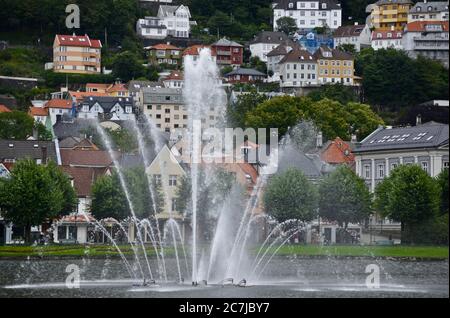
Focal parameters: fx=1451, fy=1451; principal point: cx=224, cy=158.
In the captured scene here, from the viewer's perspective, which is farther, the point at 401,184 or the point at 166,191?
the point at 166,191

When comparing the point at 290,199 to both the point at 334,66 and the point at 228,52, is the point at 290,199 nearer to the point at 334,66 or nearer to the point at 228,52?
the point at 334,66

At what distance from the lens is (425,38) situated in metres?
164

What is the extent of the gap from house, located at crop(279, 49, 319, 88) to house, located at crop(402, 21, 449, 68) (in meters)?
11.5

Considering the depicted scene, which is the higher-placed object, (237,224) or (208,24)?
(208,24)

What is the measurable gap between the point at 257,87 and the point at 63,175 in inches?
3129

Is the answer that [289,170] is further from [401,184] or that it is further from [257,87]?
[257,87]

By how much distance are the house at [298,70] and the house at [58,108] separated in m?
30.4

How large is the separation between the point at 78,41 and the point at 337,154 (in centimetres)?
7156

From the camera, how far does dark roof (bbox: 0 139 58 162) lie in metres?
106

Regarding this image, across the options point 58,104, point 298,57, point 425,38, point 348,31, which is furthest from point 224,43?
point 58,104

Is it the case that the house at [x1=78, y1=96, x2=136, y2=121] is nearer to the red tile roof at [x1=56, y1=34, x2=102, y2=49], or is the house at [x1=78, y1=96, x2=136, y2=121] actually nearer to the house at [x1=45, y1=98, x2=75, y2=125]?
the house at [x1=45, y1=98, x2=75, y2=125]

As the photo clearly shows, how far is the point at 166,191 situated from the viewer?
305 ft
